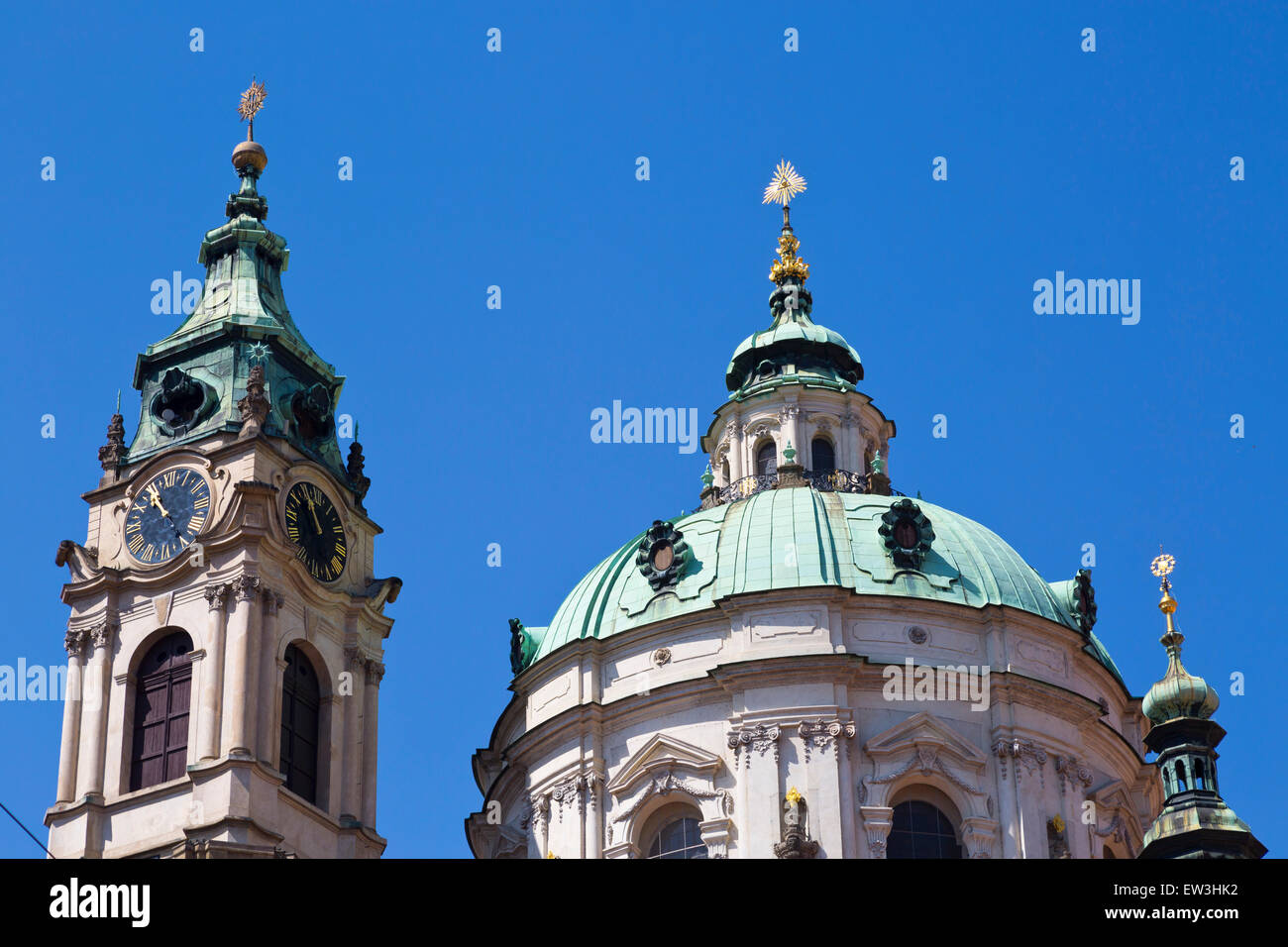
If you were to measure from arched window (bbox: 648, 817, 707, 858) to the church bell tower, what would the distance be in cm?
837

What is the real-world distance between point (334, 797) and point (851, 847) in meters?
12.2

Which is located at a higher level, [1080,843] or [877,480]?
[877,480]

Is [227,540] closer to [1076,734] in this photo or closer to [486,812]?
[486,812]

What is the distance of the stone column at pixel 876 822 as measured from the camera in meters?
58.1

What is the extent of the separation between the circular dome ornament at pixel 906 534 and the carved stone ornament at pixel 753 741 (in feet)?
20.0

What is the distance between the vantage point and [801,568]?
2450 inches

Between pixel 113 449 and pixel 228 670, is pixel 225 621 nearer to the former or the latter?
pixel 228 670

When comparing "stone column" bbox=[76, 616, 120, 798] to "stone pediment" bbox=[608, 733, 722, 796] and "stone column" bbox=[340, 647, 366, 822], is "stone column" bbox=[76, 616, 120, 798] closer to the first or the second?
"stone column" bbox=[340, 647, 366, 822]

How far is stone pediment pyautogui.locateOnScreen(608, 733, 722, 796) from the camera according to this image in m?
59.6

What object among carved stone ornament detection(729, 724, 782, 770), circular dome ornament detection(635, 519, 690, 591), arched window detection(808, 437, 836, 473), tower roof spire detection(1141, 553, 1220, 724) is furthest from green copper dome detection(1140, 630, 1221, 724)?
arched window detection(808, 437, 836, 473)
